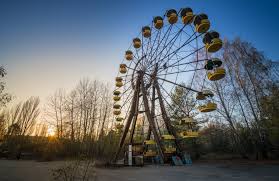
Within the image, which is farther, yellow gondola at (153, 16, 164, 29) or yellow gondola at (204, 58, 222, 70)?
yellow gondola at (153, 16, 164, 29)

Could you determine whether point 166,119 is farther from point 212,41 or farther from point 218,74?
point 212,41

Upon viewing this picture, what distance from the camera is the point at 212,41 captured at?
7.56 m

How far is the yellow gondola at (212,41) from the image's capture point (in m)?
7.40

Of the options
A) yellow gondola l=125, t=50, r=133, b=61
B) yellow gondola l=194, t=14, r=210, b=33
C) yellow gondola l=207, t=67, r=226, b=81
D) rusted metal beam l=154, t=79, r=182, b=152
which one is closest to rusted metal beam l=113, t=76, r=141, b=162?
rusted metal beam l=154, t=79, r=182, b=152

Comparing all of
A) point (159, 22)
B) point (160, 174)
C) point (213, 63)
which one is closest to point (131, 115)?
point (160, 174)

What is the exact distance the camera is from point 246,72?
15219 millimetres

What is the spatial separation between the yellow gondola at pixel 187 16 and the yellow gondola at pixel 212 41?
6.33ft

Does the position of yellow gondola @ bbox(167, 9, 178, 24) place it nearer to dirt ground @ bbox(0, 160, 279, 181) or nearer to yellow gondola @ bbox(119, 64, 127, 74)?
yellow gondola @ bbox(119, 64, 127, 74)

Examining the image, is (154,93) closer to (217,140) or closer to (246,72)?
(246,72)

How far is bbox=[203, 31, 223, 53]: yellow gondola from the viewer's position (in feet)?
24.3

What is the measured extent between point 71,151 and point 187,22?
697 inches

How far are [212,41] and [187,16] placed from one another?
2991 mm

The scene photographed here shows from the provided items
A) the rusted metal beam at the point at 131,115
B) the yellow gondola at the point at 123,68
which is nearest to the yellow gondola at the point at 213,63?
the rusted metal beam at the point at 131,115

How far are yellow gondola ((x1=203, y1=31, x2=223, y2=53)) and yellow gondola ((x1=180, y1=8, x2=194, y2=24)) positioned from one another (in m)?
1.93
